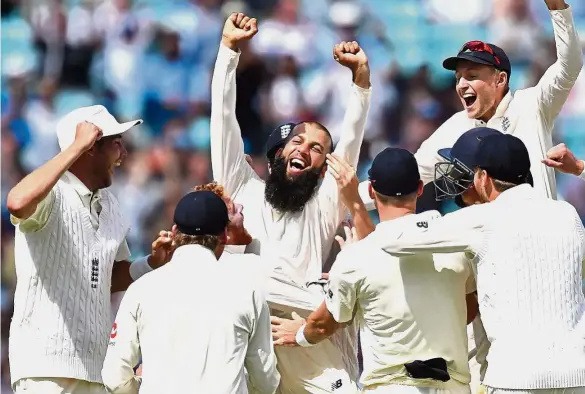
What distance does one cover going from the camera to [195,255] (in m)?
4.58

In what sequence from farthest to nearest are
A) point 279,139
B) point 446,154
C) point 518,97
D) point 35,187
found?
point 279,139
point 518,97
point 446,154
point 35,187

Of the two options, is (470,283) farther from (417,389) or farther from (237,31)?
(237,31)

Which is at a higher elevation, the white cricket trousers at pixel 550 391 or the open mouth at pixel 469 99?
the open mouth at pixel 469 99

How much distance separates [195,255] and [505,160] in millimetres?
1307

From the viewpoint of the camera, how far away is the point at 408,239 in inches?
183

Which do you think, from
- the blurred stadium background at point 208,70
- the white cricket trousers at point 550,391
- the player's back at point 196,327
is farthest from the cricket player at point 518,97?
the blurred stadium background at point 208,70


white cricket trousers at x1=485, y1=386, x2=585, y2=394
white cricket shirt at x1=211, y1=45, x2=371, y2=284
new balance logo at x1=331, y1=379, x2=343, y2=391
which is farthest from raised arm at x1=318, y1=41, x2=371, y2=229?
white cricket trousers at x1=485, y1=386, x2=585, y2=394

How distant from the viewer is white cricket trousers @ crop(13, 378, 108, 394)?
509 cm

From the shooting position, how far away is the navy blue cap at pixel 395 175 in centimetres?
493

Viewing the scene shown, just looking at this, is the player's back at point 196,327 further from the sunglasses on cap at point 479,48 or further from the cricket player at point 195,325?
the sunglasses on cap at point 479,48

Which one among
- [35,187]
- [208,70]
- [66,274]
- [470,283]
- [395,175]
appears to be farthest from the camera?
[208,70]

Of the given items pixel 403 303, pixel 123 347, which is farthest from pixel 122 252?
pixel 403 303

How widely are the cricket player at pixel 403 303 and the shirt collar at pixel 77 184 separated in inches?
50.0

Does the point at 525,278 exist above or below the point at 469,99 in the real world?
below
